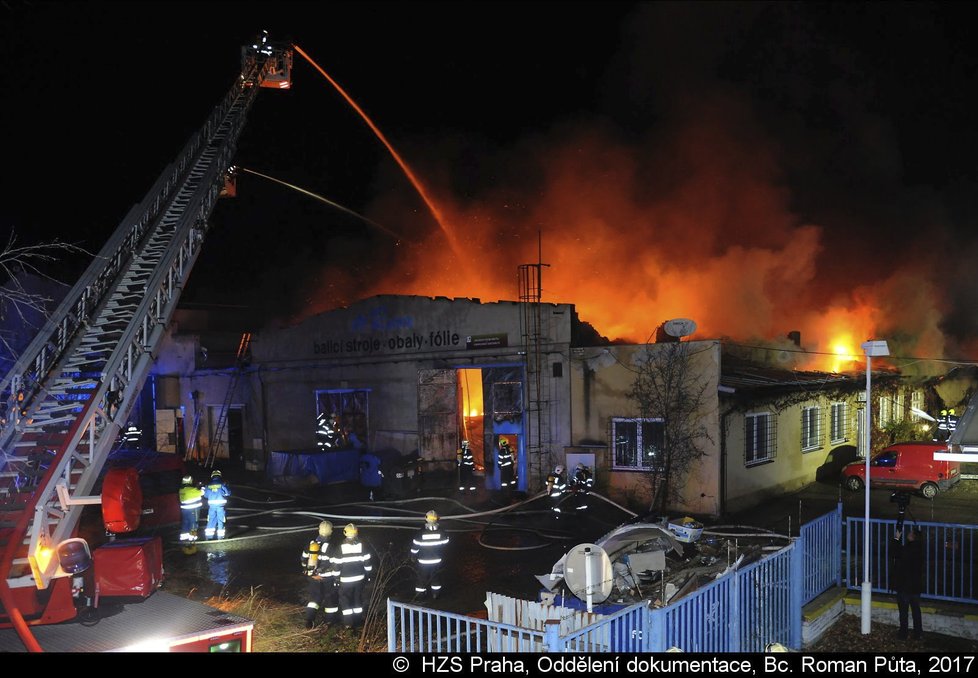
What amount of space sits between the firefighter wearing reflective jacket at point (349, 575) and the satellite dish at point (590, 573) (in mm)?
2651

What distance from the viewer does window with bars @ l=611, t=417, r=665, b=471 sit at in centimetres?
1627

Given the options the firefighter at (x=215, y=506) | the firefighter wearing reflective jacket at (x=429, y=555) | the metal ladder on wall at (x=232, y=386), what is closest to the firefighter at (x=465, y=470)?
the firefighter at (x=215, y=506)

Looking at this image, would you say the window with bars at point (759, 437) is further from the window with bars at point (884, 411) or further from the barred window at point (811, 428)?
the window with bars at point (884, 411)

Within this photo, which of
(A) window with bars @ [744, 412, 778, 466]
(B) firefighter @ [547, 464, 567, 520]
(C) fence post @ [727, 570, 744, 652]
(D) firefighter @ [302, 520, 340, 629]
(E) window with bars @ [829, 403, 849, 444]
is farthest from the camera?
(E) window with bars @ [829, 403, 849, 444]

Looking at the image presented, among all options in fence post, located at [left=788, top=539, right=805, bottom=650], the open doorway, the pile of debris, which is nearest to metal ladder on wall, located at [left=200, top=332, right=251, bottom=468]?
the open doorway

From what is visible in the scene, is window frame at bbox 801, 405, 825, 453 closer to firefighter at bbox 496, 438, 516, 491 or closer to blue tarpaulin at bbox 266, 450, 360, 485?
firefighter at bbox 496, 438, 516, 491

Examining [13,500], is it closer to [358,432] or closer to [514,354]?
[514,354]

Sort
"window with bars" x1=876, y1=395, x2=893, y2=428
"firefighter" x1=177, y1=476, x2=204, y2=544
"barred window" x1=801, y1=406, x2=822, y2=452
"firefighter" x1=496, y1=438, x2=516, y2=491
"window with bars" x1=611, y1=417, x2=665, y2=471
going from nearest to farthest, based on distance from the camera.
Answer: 1. "firefighter" x1=177, y1=476, x2=204, y2=544
2. "window with bars" x1=611, y1=417, x2=665, y2=471
3. "firefighter" x1=496, y1=438, x2=516, y2=491
4. "barred window" x1=801, y1=406, x2=822, y2=452
5. "window with bars" x1=876, y1=395, x2=893, y2=428

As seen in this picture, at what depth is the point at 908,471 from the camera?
703 inches

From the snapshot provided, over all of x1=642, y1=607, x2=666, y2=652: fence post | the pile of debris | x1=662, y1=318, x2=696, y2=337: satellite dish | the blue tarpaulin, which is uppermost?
x1=662, y1=318, x2=696, y2=337: satellite dish

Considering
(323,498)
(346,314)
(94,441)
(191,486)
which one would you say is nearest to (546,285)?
(346,314)

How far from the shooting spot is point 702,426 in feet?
51.0

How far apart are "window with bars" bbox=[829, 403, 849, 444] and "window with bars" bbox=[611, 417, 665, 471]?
8258mm

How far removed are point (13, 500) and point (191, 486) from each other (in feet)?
15.5
